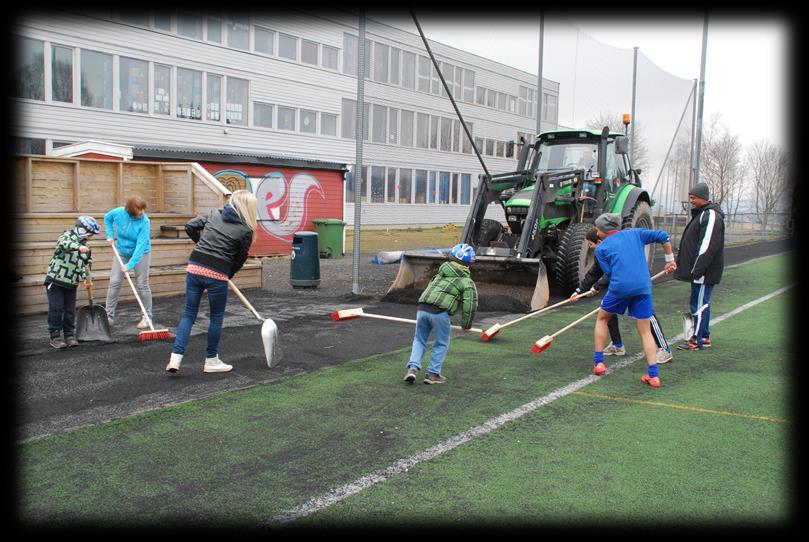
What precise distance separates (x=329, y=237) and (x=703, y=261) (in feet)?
42.9

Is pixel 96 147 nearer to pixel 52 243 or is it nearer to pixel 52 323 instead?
pixel 52 243

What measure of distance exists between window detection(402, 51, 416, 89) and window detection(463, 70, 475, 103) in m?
7.25

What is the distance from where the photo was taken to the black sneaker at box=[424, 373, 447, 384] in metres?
6.64

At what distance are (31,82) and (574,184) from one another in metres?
17.6

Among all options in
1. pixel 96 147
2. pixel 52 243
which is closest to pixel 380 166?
pixel 96 147

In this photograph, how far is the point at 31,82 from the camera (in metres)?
21.3

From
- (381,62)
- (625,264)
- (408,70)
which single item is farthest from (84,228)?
(408,70)

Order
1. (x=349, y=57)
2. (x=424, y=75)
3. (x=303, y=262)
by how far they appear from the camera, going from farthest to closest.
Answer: (x=349, y=57)
(x=424, y=75)
(x=303, y=262)

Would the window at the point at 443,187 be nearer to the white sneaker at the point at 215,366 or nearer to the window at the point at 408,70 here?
the window at the point at 408,70

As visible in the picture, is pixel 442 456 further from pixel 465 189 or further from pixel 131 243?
pixel 465 189

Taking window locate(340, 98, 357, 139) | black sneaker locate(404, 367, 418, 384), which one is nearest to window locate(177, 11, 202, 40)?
window locate(340, 98, 357, 139)

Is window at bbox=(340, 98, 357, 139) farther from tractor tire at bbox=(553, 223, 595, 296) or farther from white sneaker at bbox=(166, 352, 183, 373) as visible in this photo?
white sneaker at bbox=(166, 352, 183, 373)

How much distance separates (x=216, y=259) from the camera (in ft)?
22.0

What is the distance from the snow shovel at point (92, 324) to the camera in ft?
27.0
